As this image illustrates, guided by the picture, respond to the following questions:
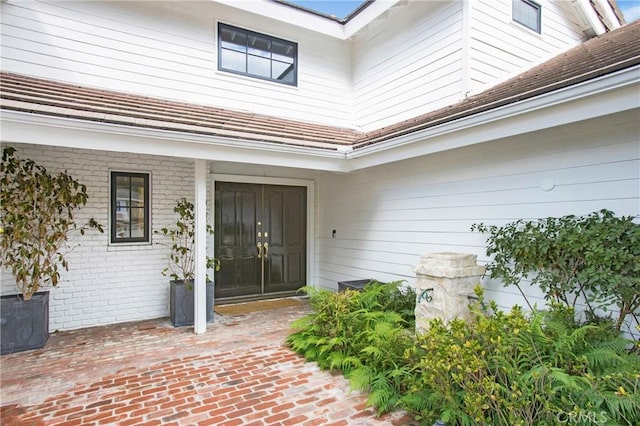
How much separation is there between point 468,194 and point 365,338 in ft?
7.43

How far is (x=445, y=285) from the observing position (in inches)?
144

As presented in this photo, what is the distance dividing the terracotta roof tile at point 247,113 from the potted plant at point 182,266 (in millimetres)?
1641

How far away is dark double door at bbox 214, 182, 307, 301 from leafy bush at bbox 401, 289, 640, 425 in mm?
4398

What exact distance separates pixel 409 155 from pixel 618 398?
10.4 feet

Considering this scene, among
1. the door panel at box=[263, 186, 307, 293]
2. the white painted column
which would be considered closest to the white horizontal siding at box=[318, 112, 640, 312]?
the door panel at box=[263, 186, 307, 293]

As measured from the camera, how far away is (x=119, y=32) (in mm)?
5316

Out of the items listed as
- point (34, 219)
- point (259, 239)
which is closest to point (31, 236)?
point (34, 219)

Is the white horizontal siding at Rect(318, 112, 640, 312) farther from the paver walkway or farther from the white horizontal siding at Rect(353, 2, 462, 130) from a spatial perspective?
the paver walkway

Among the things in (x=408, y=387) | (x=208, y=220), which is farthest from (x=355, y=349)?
(x=208, y=220)

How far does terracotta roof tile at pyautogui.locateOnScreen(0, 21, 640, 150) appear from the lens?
→ 3.31m

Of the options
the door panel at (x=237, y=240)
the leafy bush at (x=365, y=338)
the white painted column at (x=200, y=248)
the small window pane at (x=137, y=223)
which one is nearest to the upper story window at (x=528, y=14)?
the leafy bush at (x=365, y=338)

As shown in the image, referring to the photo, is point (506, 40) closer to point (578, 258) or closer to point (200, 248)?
point (578, 258)

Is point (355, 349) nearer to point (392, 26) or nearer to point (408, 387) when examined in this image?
point (408, 387)

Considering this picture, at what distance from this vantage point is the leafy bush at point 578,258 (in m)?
2.78
